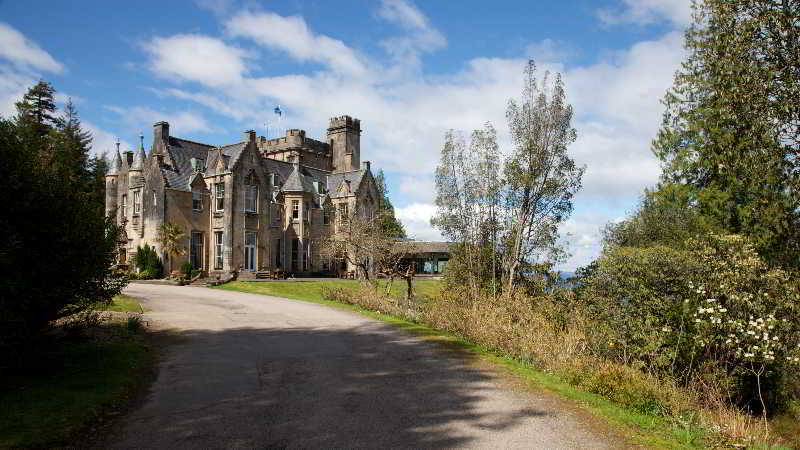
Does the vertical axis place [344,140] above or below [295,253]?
above

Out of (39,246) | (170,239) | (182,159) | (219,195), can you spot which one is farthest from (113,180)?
(39,246)

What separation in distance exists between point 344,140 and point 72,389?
5744cm

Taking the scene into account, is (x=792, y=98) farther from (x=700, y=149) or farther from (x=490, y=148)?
(x=490, y=148)

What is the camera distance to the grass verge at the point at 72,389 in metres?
7.49

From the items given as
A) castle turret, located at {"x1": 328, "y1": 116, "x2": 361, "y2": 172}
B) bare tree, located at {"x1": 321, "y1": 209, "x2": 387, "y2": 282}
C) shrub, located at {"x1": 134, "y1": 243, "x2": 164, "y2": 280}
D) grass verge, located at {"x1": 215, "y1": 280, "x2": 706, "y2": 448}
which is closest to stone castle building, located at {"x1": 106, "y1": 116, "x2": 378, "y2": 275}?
shrub, located at {"x1": 134, "y1": 243, "x2": 164, "y2": 280}

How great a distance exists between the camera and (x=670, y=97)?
78.8 ft

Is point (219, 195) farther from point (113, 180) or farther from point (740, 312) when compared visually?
point (740, 312)

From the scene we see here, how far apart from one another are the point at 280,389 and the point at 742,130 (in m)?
16.8

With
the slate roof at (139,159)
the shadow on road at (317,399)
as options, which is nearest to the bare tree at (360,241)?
the shadow on road at (317,399)

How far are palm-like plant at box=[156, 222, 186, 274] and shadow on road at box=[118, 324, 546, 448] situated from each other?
2714 cm

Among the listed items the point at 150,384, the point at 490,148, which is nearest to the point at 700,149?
the point at 490,148

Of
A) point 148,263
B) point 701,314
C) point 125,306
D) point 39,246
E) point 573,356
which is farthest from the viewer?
point 148,263

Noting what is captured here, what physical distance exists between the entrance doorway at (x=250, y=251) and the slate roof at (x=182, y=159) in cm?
591

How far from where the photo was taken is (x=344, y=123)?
6531 centimetres
